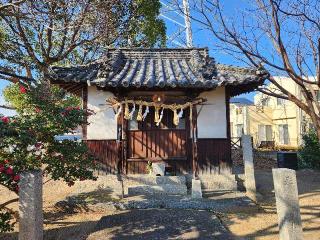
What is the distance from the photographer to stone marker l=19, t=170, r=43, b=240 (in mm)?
5332

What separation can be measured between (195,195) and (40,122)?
4.87m

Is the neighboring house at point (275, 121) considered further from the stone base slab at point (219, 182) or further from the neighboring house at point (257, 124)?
the stone base slab at point (219, 182)

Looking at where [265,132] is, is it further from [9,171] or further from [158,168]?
[9,171]

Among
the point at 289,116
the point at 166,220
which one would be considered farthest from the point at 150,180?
the point at 289,116

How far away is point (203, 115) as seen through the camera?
35.1 ft

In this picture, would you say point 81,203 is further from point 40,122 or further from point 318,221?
point 318,221

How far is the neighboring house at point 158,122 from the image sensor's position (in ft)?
32.8

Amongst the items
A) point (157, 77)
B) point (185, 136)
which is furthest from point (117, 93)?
point (185, 136)

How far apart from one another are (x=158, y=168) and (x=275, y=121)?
25.6 metres

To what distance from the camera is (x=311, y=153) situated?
650 inches

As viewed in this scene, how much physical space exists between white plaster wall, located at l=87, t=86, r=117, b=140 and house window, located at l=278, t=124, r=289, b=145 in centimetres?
2475

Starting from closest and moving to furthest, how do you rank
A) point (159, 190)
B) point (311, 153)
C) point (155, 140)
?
1. point (159, 190)
2. point (155, 140)
3. point (311, 153)

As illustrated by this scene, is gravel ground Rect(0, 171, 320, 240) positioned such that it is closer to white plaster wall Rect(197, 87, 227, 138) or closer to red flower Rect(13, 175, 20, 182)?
red flower Rect(13, 175, 20, 182)

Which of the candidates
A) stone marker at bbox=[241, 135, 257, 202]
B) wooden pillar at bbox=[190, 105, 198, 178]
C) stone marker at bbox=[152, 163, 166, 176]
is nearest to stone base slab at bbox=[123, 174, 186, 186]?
stone marker at bbox=[152, 163, 166, 176]
